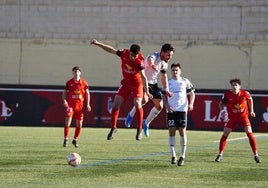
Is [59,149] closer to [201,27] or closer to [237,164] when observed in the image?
[237,164]

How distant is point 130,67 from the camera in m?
18.8

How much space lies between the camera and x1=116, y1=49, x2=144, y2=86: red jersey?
1842 centimetres

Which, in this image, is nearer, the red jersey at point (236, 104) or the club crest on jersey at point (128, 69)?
the red jersey at point (236, 104)

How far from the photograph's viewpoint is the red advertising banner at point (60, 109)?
32125 mm

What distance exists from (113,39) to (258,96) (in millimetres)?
8467

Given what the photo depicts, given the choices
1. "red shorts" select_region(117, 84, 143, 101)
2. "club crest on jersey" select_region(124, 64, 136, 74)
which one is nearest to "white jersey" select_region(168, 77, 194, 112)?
"club crest on jersey" select_region(124, 64, 136, 74)

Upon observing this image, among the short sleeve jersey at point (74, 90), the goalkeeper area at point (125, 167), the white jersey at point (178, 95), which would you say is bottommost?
the goalkeeper area at point (125, 167)

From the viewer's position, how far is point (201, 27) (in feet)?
121

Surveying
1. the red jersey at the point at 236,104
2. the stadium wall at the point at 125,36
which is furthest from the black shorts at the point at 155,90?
the stadium wall at the point at 125,36

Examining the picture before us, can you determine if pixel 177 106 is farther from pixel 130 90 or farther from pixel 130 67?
pixel 130 90

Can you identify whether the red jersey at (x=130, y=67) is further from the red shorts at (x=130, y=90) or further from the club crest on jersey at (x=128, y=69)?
the red shorts at (x=130, y=90)

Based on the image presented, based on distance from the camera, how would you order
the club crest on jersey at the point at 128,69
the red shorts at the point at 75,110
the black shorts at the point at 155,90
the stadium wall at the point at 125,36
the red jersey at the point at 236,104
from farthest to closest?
1. the stadium wall at the point at 125,36
2. the red shorts at the point at 75,110
3. the black shorts at the point at 155,90
4. the club crest on jersey at the point at 128,69
5. the red jersey at the point at 236,104

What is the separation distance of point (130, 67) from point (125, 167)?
16.0ft

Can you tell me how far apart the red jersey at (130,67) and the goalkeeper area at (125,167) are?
61.9 inches
